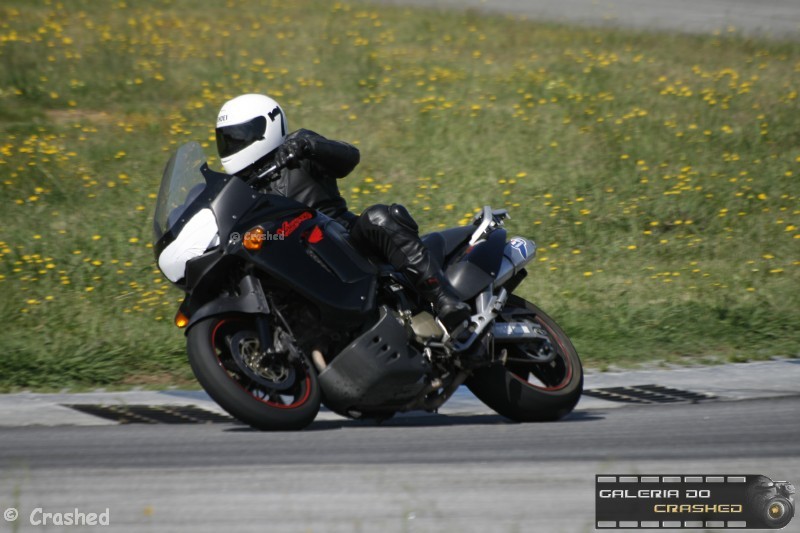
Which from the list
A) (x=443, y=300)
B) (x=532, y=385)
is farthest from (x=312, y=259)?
(x=532, y=385)

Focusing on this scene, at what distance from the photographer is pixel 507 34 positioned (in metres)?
18.5

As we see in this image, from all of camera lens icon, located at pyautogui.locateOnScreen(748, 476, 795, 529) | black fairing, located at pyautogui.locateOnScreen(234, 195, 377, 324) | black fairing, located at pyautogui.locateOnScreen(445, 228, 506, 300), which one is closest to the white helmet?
black fairing, located at pyautogui.locateOnScreen(234, 195, 377, 324)

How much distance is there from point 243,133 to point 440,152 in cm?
722

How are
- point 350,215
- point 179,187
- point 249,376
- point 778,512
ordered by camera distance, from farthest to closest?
point 350,215
point 179,187
point 249,376
point 778,512

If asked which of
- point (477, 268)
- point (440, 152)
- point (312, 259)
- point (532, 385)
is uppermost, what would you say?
point (312, 259)

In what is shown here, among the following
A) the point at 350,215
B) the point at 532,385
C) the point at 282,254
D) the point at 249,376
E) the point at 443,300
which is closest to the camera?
the point at 249,376

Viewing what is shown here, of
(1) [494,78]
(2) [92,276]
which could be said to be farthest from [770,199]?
(2) [92,276]

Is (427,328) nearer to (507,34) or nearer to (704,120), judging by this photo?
(704,120)

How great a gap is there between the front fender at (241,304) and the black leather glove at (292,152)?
69 centimetres

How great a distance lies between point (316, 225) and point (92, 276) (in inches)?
173

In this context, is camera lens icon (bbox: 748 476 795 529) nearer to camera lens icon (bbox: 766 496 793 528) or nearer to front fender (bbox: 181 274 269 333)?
camera lens icon (bbox: 766 496 793 528)

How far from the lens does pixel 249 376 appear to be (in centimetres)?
522

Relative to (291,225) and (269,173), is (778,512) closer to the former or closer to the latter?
(291,225)

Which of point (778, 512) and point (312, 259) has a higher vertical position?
point (312, 259)
